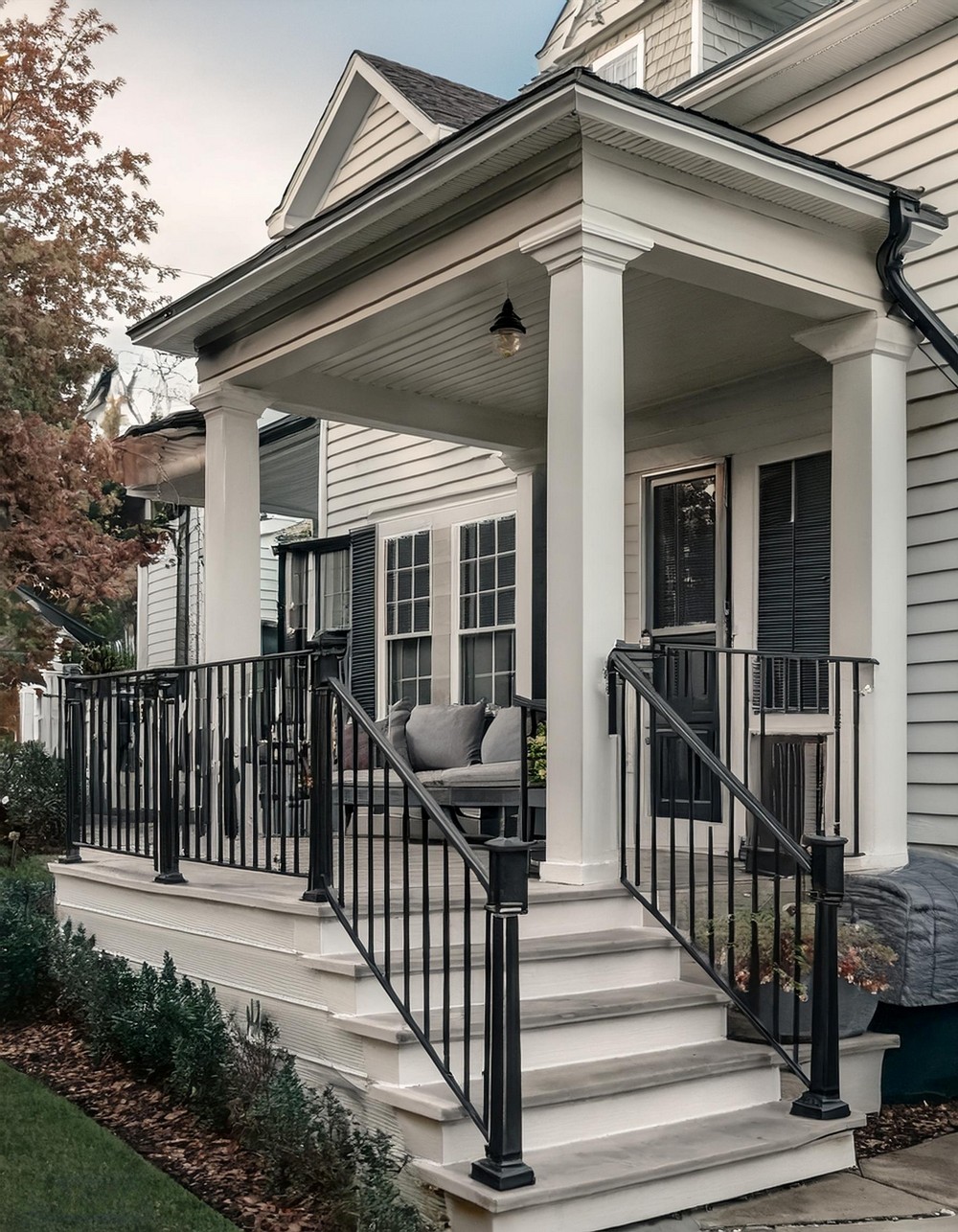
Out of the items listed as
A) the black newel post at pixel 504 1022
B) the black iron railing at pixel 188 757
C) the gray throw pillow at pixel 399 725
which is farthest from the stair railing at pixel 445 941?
the gray throw pillow at pixel 399 725

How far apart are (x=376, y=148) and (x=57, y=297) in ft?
11.1

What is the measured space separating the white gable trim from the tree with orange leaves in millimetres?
1838

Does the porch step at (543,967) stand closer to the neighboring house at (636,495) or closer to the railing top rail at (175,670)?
the neighboring house at (636,495)

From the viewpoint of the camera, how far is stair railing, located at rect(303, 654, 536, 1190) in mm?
3299

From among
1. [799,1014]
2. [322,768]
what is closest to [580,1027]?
[799,1014]

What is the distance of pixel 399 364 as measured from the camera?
7000 mm

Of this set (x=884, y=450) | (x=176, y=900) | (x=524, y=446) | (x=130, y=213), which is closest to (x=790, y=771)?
(x=884, y=450)

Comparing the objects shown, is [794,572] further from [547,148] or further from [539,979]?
[539,979]

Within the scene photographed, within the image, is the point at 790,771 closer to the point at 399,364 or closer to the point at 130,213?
the point at 399,364

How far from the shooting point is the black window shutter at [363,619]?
10.1 m

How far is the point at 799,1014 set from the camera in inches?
174

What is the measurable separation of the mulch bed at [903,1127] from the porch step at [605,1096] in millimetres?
528

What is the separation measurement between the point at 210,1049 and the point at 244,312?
379 cm

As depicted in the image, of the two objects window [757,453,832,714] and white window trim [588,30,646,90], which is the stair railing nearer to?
window [757,453,832,714]
